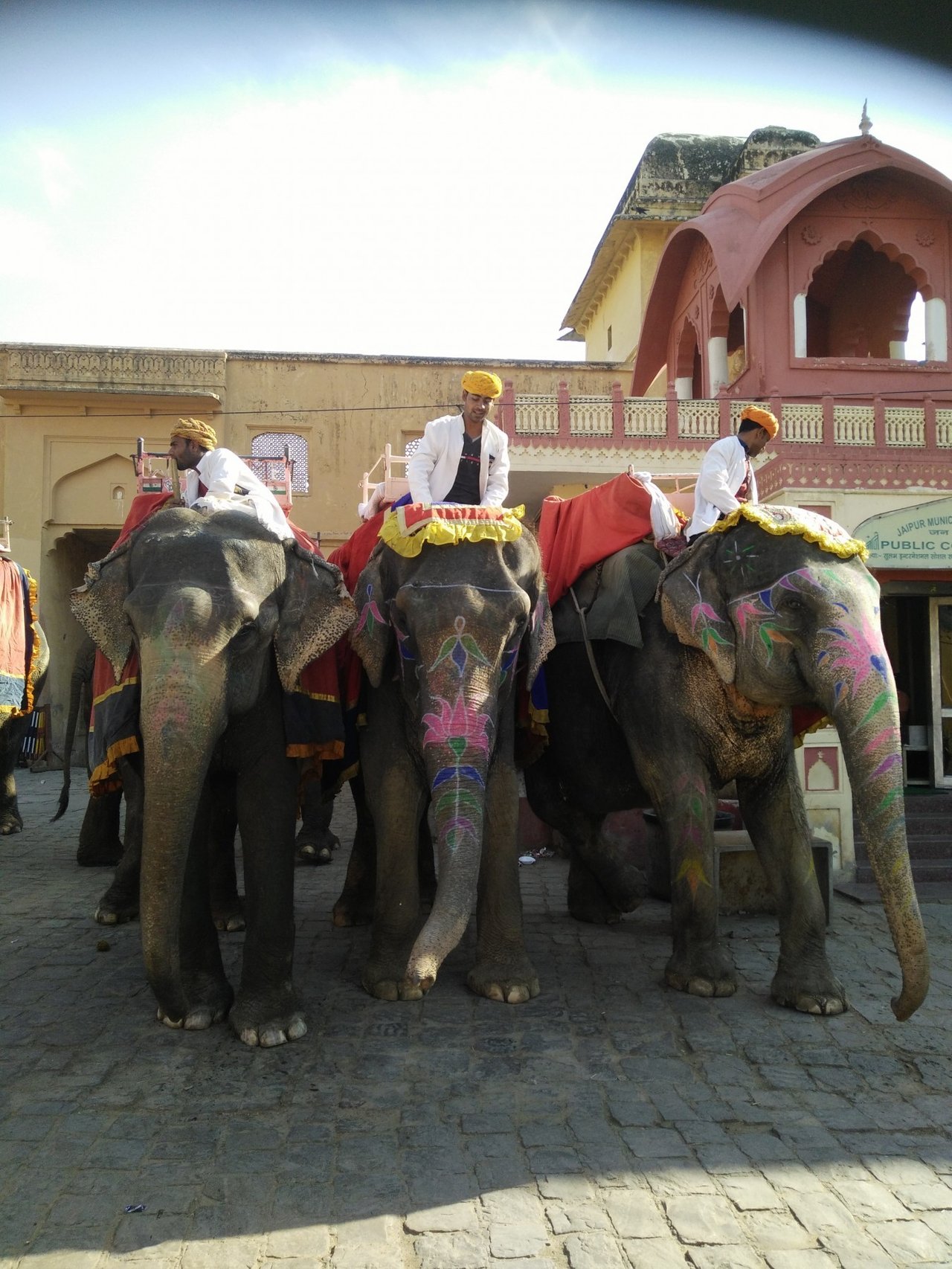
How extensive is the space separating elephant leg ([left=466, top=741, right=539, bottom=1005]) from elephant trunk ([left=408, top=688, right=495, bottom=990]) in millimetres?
441

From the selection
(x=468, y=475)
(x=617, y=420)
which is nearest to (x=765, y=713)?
(x=468, y=475)

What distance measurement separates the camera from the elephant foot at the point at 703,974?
5.18 m

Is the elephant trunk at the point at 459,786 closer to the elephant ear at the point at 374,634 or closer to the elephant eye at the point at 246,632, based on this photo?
the elephant ear at the point at 374,634

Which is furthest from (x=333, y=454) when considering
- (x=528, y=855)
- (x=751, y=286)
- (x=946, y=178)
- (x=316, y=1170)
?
(x=316, y=1170)

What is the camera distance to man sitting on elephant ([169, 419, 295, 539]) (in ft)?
17.2

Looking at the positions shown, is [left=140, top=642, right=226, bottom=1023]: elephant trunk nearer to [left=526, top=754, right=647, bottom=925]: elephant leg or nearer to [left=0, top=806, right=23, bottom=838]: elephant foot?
[left=526, top=754, right=647, bottom=925]: elephant leg

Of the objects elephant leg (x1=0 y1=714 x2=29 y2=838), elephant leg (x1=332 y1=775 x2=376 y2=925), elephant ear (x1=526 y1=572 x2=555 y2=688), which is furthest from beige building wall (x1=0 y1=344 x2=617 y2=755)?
elephant ear (x1=526 y1=572 x2=555 y2=688)

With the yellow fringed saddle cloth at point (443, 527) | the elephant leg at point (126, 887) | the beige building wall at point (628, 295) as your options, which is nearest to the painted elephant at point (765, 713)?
the yellow fringed saddle cloth at point (443, 527)

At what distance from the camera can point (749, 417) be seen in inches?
239

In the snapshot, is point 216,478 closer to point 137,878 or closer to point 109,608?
point 109,608

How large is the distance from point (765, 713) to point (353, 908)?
300cm

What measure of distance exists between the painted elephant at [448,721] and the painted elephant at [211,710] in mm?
387

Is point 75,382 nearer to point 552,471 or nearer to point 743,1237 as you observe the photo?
point 552,471

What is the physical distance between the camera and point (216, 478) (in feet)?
17.9
